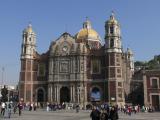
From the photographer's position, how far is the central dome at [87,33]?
273ft

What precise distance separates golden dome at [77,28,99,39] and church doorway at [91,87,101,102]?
53.7 feet

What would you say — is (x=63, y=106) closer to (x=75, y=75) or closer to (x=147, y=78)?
(x=75, y=75)

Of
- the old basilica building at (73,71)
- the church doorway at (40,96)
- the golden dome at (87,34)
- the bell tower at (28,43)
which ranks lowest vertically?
the church doorway at (40,96)

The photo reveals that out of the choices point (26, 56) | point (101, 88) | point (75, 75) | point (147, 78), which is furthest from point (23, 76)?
point (147, 78)

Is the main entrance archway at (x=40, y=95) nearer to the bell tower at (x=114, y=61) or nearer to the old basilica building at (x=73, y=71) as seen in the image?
the old basilica building at (x=73, y=71)

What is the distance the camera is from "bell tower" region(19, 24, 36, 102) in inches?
2832

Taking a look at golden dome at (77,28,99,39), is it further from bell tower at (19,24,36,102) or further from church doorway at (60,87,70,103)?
church doorway at (60,87,70,103)

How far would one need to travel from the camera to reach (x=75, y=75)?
70375 millimetres

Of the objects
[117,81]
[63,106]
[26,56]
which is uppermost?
[26,56]

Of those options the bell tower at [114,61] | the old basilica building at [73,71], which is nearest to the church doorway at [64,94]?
the old basilica building at [73,71]

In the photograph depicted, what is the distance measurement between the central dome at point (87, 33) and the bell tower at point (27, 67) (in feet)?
41.6

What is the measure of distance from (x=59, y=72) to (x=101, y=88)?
8.90 meters

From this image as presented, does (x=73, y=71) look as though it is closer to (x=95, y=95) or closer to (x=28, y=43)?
(x=95, y=95)

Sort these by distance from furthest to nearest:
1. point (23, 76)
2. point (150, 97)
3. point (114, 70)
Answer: point (23, 76), point (114, 70), point (150, 97)
